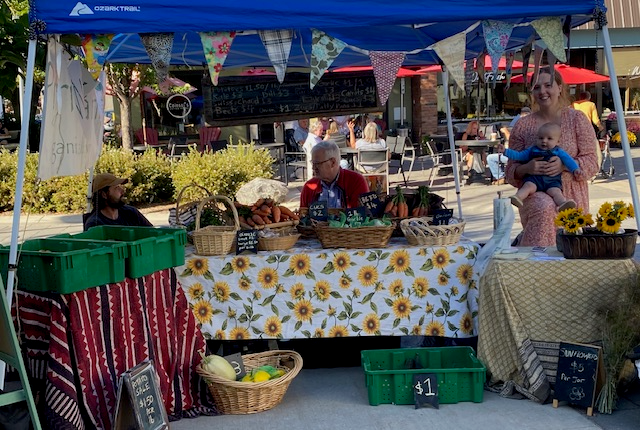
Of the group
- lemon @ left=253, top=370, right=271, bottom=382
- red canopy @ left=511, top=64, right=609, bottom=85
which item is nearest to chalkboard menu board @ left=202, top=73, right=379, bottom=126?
lemon @ left=253, top=370, right=271, bottom=382

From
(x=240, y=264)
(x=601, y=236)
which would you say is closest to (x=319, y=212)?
(x=240, y=264)

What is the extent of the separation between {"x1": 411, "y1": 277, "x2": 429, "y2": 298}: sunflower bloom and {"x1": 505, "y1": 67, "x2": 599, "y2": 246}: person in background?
A: 3.31 ft

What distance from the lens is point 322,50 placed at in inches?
177

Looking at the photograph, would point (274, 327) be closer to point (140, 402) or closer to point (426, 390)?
point (426, 390)

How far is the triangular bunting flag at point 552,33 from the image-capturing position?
449cm

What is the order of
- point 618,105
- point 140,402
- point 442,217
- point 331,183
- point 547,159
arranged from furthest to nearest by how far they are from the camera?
1. point 331,183
2. point 547,159
3. point 442,217
4. point 618,105
5. point 140,402

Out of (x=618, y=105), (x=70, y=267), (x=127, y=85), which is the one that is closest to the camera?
(x=70, y=267)

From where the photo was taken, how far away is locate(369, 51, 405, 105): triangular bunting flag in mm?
4730

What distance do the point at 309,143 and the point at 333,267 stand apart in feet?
27.2

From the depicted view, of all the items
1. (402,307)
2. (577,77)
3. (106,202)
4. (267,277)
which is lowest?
(402,307)

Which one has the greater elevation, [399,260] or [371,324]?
[399,260]

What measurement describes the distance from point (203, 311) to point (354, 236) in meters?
1.04

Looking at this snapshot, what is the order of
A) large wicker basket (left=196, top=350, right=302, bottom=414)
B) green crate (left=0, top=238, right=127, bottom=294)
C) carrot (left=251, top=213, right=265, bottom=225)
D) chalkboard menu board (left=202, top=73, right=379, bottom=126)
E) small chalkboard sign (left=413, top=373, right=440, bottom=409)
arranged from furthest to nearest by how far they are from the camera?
chalkboard menu board (left=202, top=73, right=379, bottom=126) < carrot (left=251, top=213, right=265, bottom=225) < small chalkboard sign (left=413, top=373, right=440, bottom=409) < large wicker basket (left=196, top=350, right=302, bottom=414) < green crate (left=0, top=238, right=127, bottom=294)

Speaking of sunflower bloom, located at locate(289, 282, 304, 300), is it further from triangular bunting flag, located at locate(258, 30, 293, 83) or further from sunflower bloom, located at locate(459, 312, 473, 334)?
triangular bunting flag, located at locate(258, 30, 293, 83)
